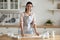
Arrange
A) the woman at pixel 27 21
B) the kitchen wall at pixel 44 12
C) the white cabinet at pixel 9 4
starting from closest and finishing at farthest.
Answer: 1. the woman at pixel 27 21
2. the white cabinet at pixel 9 4
3. the kitchen wall at pixel 44 12

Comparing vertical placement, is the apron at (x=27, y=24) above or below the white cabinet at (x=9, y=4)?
below

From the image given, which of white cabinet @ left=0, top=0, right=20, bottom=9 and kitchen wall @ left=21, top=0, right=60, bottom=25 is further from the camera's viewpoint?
kitchen wall @ left=21, top=0, right=60, bottom=25

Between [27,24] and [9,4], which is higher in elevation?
[9,4]

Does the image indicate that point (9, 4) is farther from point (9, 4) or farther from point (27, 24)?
point (27, 24)

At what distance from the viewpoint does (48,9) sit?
17.8 ft

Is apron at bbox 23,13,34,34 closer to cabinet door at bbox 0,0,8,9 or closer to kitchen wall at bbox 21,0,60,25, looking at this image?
cabinet door at bbox 0,0,8,9

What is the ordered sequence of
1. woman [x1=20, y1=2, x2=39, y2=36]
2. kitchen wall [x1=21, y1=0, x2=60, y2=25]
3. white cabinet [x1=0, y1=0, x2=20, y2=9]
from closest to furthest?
woman [x1=20, y1=2, x2=39, y2=36] → white cabinet [x1=0, y1=0, x2=20, y2=9] → kitchen wall [x1=21, y1=0, x2=60, y2=25]

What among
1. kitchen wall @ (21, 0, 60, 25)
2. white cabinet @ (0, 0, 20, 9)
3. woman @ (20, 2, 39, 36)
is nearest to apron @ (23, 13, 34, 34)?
woman @ (20, 2, 39, 36)

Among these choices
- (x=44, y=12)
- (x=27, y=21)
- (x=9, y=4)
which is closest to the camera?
(x=27, y=21)

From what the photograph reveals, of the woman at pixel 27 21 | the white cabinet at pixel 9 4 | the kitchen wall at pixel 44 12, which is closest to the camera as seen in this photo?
the woman at pixel 27 21

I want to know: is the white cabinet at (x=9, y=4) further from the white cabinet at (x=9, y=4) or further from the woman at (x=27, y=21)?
the woman at (x=27, y=21)

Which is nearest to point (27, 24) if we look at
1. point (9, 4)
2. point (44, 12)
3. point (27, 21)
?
point (27, 21)

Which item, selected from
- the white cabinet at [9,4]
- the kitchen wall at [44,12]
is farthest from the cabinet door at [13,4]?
the kitchen wall at [44,12]

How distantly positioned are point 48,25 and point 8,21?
1310 millimetres
